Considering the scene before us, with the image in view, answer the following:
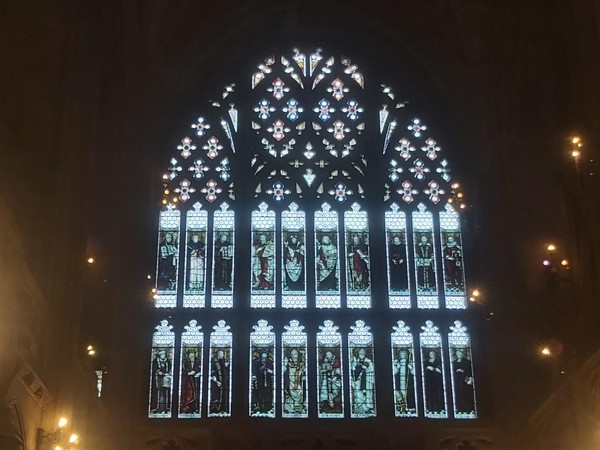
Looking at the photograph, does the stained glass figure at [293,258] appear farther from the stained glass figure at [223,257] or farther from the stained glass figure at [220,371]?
the stained glass figure at [220,371]

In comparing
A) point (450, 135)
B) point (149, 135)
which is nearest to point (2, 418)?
point (149, 135)

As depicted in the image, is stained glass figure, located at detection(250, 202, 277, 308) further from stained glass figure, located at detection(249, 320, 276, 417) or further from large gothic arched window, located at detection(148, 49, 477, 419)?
stained glass figure, located at detection(249, 320, 276, 417)

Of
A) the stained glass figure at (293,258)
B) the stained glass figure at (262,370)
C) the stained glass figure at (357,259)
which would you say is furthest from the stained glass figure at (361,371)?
the stained glass figure at (262,370)

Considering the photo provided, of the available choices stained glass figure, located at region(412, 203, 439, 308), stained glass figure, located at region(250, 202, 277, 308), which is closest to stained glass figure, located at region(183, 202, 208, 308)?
stained glass figure, located at region(250, 202, 277, 308)

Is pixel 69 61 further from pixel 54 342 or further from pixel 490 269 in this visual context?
pixel 490 269

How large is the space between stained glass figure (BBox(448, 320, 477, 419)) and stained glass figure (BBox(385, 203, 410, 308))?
1.05m

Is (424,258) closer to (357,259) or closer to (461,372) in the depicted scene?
(357,259)

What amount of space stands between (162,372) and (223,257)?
2483 millimetres

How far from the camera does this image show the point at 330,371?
1925cm

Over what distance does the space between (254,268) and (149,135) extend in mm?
3131

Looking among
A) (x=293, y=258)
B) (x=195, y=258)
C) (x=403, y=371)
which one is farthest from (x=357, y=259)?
(x=195, y=258)

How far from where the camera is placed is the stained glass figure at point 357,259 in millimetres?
19828

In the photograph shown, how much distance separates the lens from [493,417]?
18.6 meters

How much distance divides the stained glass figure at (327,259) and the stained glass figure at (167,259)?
2643 millimetres
